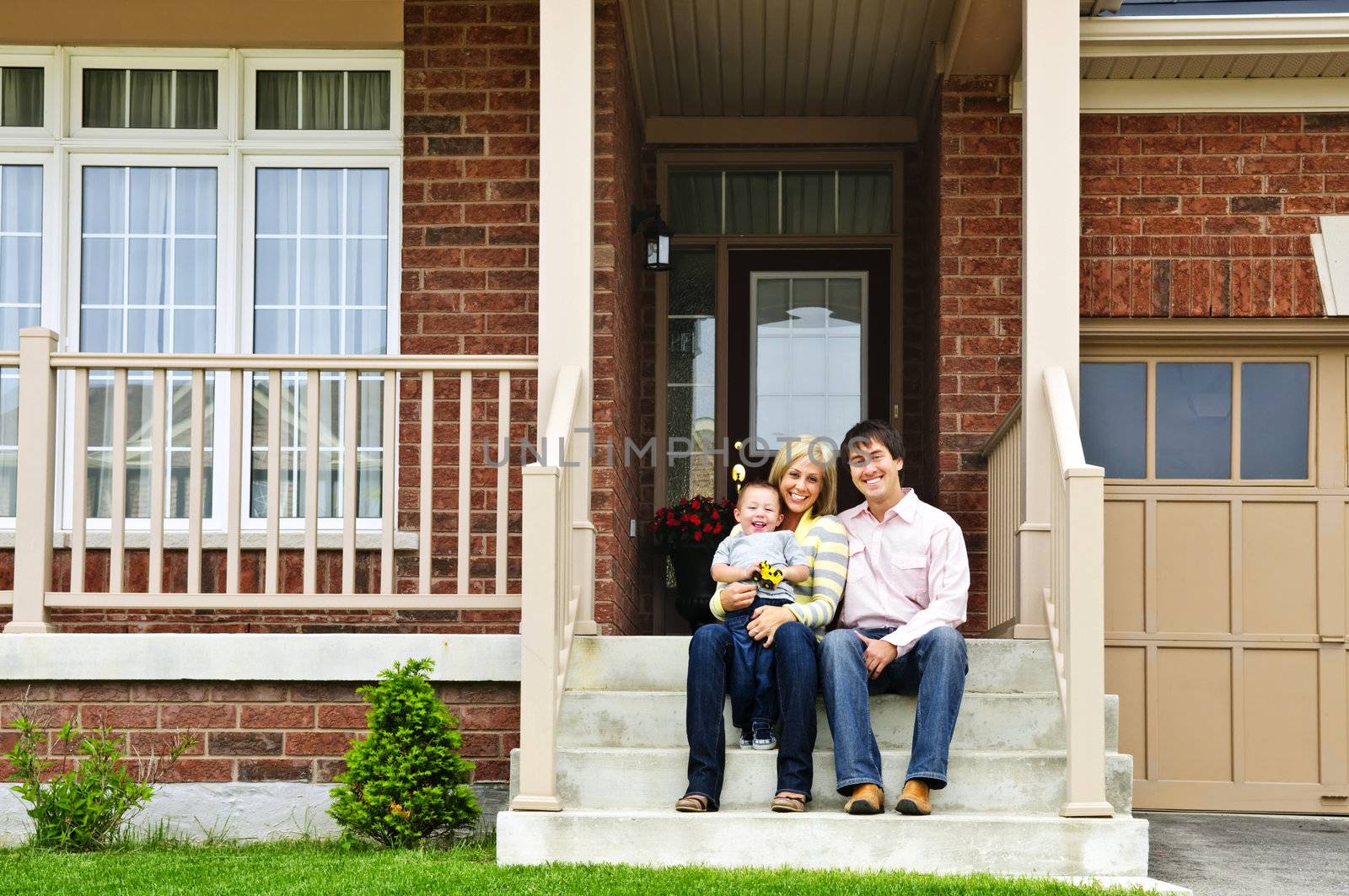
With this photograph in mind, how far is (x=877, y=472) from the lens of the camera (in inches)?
200

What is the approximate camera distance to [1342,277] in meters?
6.71

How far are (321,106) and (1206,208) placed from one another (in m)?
3.88

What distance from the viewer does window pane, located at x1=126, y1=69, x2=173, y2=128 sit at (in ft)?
22.4

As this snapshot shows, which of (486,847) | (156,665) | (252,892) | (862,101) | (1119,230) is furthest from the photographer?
(862,101)

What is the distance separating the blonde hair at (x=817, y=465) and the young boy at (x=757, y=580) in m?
0.08

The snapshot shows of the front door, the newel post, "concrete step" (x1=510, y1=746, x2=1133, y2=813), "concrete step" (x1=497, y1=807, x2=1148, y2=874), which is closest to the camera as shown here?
"concrete step" (x1=497, y1=807, x2=1148, y2=874)

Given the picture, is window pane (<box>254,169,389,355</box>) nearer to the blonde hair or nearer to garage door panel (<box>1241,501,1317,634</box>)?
the blonde hair

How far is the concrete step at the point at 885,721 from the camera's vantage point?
4875 mm

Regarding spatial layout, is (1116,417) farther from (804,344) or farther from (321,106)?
(321,106)

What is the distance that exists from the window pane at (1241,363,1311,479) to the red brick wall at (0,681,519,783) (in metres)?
3.53

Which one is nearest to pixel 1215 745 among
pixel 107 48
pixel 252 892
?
pixel 252 892

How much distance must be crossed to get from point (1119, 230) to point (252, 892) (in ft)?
15.2

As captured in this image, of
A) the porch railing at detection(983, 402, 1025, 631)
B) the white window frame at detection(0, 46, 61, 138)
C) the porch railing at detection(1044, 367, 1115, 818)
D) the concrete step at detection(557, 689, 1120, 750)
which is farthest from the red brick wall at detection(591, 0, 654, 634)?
the white window frame at detection(0, 46, 61, 138)

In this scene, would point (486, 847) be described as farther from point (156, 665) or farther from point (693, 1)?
point (693, 1)
